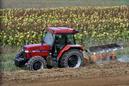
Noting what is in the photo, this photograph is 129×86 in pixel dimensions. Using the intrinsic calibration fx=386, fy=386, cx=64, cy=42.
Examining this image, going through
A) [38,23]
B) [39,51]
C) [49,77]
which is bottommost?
[49,77]

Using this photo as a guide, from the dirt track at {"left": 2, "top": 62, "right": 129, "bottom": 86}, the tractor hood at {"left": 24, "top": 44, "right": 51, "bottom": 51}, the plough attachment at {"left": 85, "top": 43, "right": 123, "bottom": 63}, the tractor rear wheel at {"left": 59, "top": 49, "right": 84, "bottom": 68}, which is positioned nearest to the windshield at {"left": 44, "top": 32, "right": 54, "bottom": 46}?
the tractor hood at {"left": 24, "top": 44, "right": 51, "bottom": 51}

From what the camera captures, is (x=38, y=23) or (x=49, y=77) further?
(x=38, y=23)

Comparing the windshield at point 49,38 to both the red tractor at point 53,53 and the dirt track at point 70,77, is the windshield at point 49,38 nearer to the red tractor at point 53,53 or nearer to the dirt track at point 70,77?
the red tractor at point 53,53

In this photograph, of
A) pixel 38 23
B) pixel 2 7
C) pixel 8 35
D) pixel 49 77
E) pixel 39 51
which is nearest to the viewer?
pixel 49 77

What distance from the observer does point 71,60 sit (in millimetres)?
13453

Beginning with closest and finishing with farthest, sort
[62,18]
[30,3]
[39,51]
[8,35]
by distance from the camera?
[39,51], [8,35], [62,18], [30,3]

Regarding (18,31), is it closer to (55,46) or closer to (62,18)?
(62,18)

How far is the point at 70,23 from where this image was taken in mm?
18719

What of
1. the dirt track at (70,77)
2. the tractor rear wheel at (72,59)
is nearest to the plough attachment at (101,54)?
the tractor rear wheel at (72,59)

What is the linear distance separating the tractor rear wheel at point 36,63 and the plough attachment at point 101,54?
1.94 meters

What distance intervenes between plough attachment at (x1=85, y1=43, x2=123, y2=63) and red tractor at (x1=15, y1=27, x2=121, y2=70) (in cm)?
72

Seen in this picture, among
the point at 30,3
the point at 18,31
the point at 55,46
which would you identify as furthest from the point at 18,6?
the point at 55,46

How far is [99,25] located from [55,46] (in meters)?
5.94

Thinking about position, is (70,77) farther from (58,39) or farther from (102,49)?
(102,49)
